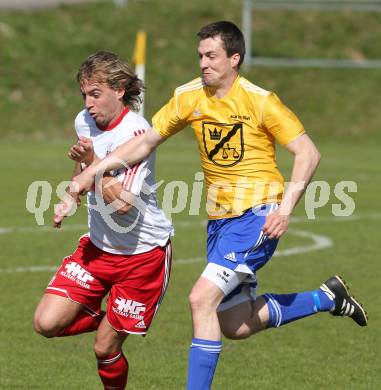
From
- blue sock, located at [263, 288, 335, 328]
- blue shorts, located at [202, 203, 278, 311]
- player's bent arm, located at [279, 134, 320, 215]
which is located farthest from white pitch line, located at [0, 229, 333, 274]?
player's bent arm, located at [279, 134, 320, 215]

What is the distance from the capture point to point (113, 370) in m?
7.49

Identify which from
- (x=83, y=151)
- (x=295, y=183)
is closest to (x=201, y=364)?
(x=295, y=183)

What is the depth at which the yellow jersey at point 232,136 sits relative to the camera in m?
7.53

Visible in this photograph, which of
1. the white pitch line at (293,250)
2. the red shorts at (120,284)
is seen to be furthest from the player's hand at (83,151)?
the white pitch line at (293,250)

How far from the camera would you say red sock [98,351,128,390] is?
7.48 m

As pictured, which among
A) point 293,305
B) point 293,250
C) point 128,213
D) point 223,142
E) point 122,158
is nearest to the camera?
point 122,158

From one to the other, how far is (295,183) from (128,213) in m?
1.11

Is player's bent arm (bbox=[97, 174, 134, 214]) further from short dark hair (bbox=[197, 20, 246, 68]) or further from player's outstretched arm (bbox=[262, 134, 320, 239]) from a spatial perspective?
short dark hair (bbox=[197, 20, 246, 68])

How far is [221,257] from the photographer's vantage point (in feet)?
24.5

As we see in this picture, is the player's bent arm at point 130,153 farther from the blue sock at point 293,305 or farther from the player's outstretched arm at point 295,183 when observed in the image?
the blue sock at point 293,305

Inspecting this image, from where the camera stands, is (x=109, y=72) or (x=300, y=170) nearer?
(x=300, y=170)

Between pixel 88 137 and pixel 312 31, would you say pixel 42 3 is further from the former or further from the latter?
pixel 88 137

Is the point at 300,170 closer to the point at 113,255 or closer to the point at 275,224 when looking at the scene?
the point at 275,224

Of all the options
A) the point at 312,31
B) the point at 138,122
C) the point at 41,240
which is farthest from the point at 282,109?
the point at 312,31
